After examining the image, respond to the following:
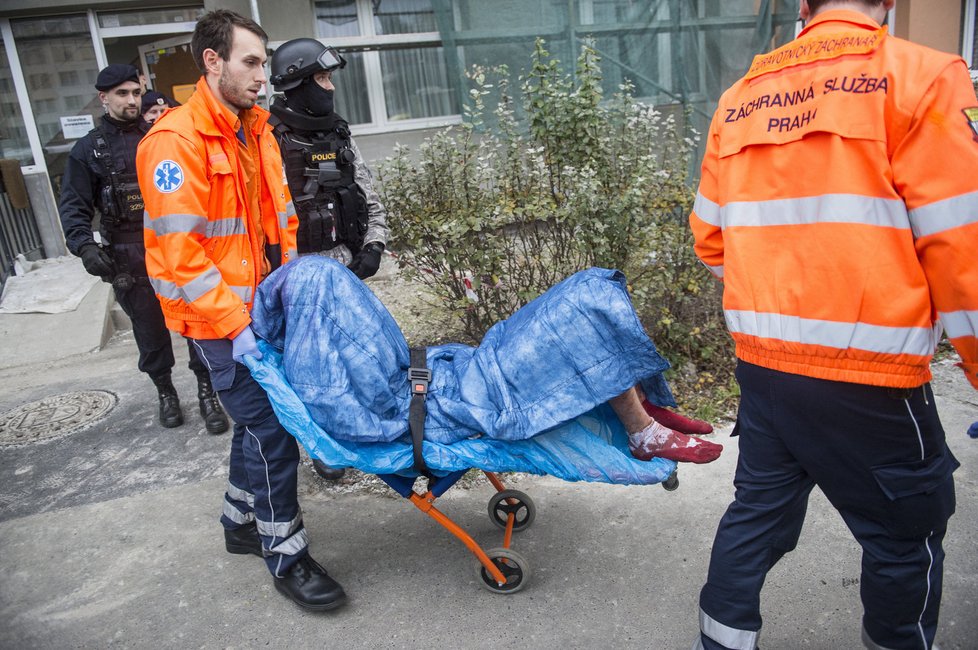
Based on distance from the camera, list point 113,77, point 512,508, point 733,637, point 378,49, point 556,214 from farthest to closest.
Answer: point 378,49
point 113,77
point 556,214
point 512,508
point 733,637

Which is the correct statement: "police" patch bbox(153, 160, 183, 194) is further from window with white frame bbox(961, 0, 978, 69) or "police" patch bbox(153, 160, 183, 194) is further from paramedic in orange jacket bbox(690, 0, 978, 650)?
window with white frame bbox(961, 0, 978, 69)

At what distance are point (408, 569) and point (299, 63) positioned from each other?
2292 millimetres

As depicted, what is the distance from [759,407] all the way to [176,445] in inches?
138

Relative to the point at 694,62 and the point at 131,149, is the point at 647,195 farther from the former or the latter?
the point at 694,62

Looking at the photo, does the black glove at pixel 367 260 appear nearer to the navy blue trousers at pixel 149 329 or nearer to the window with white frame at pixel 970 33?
the navy blue trousers at pixel 149 329

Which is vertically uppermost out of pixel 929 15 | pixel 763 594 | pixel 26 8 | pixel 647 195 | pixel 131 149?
pixel 26 8

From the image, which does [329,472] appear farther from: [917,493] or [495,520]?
[917,493]

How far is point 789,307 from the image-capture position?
1.86 m

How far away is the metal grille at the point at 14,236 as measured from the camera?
7145 mm

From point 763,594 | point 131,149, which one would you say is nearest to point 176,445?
point 131,149

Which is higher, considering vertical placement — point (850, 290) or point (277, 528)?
point (850, 290)

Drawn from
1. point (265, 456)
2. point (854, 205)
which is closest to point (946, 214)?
point (854, 205)

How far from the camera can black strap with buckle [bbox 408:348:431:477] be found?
2.41m

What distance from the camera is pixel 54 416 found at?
15.7 ft
